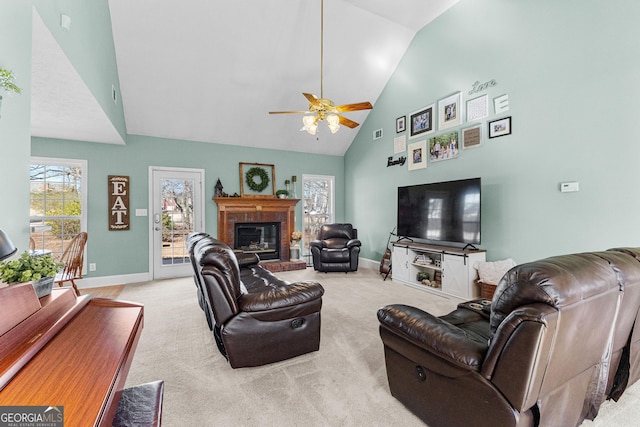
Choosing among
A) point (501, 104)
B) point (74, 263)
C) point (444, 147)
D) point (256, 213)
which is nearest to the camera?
point (74, 263)

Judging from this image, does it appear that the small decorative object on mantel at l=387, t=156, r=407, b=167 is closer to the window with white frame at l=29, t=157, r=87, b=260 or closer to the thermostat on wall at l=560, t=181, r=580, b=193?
the thermostat on wall at l=560, t=181, r=580, b=193

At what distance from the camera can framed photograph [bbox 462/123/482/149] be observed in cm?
410

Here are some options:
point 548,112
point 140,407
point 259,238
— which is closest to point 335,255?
point 259,238

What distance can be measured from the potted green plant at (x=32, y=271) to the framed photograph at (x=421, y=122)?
4.99 meters

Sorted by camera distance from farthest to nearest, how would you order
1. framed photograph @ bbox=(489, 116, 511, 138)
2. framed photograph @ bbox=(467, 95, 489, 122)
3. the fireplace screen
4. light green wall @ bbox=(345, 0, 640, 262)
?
the fireplace screen < framed photograph @ bbox=(467, 95, 489, 122) < framed photograph @ bbox=(489, 116, 511, 138) < light green wall @ bbox=(345, 0, 640, 262)

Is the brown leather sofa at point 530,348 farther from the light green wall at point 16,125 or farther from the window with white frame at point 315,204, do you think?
the window with white frame at point 315,204

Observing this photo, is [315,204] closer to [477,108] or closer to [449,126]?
[449,126]

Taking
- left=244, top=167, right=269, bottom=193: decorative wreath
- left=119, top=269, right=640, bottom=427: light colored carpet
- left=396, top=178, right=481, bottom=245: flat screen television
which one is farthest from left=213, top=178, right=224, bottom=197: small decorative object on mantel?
left=396, top=178, right=481, bottom=245: flat screen television

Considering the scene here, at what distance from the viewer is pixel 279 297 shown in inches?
86.7

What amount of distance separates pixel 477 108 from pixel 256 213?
439 centimetres

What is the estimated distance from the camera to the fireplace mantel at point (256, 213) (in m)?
5.72

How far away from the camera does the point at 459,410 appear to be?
1.37m

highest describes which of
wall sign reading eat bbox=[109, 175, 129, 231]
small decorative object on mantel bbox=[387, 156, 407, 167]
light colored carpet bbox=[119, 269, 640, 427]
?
small decorative object on mantel bbox=[387, 156, 407, 167]

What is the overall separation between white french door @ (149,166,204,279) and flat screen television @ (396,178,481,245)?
3.96 metres
